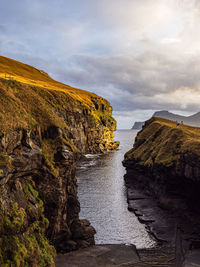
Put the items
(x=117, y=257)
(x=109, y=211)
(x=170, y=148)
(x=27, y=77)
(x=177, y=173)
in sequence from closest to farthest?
(x=117, y=257)
(x=177, y=173)
(x=109, y=211)
(x=170, y=148)
(x=27, y=77)

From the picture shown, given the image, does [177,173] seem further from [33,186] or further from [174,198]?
[33,186]

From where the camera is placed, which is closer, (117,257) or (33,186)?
(33,186)

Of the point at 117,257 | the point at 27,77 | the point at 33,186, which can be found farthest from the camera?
the point at 27,77

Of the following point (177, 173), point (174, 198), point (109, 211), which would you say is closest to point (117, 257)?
point (177, 173)

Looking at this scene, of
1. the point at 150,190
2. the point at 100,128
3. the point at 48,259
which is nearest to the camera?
Answer: the point at 48,259

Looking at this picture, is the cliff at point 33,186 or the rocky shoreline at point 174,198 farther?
the rocky shoreline at point 174,198

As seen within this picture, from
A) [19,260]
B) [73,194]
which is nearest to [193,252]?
[73,194]

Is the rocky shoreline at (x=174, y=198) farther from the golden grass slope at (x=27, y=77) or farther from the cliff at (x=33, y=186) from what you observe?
the golden grass slope at (x=27, y=77)

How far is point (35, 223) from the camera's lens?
25.0m

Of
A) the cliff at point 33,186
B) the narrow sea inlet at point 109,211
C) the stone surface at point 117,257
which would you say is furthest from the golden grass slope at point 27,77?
the stone surface at point 117,257

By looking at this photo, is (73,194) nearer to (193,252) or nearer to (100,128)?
(193,252)

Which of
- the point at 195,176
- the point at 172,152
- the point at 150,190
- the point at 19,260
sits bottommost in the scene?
the point at 150,190

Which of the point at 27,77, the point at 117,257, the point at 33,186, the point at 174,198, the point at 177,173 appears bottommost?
the point at 117,257

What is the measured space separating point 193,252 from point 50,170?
2566 centimetres
